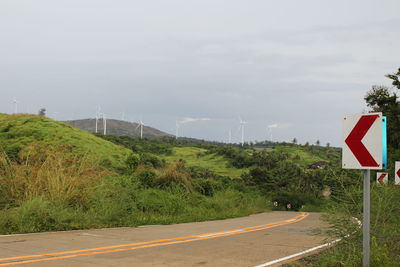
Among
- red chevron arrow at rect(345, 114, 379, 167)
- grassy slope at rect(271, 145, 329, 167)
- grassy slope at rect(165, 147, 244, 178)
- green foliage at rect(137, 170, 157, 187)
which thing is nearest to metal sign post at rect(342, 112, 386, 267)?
red chevron arrow at rect(345, 114, 379, 167)

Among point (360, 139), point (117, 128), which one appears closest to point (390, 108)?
point (360, 139)

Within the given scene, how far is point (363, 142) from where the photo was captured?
23.5 ft

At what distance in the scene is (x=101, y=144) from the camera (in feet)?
110

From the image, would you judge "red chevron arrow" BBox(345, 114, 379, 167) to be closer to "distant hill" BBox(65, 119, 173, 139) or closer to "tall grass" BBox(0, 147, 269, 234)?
"tall grass" BBox(0, 147, 269, 234)

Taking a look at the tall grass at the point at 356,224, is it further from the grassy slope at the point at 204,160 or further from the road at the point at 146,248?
the grassy slope at the point at 204,160

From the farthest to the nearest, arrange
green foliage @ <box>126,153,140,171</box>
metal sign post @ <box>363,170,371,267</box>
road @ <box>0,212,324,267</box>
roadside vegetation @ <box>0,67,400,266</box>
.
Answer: green foliage @ <box>126,153,140,171</box>
road @ <box>0,212,324,267</box>
roadside vegetation @ <box>0,67,400,266</box>
metal sign post @ <box>363,170,371,267</box>

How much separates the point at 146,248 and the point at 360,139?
6.22 meters

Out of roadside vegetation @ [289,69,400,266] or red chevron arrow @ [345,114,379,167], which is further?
roadside vegetation @ [289,69,400,266]

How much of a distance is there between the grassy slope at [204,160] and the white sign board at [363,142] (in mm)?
53613

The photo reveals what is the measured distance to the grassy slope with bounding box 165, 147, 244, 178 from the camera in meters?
63.7

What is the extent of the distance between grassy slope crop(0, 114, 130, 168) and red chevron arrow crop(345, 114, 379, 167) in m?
21.5

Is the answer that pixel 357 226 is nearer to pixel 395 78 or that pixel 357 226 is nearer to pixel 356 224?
pixel 356 224

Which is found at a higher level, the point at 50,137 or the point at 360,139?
the point at 50,137

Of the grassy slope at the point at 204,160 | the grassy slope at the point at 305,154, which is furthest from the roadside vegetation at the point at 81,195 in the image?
the grassy slope at the point at 305,154
